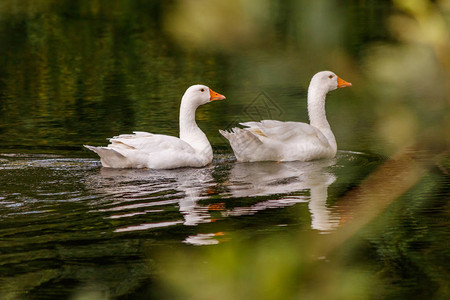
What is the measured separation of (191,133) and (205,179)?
150 cm

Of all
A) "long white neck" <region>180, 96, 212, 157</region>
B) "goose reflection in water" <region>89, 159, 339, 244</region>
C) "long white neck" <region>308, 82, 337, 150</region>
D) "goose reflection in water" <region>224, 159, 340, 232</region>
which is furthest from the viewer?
"long white neck" <region>308, 82, 337, 150</region>

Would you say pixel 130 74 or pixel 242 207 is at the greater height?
pixel 130 74

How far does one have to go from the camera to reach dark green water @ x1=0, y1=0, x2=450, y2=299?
2227 millimetres

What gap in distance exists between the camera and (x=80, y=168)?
1010 cm

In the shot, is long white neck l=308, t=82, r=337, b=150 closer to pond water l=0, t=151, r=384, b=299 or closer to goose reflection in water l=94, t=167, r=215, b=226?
pond water l=0, t=151, r=384, b=299

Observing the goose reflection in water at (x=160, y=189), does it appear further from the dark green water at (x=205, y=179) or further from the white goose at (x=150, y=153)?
the white goose at (x=150, y=153)

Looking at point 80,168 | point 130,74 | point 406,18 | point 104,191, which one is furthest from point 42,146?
point 406,18

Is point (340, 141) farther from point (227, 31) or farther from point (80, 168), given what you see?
point (227, 31)

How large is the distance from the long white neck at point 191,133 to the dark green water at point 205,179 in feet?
0.95

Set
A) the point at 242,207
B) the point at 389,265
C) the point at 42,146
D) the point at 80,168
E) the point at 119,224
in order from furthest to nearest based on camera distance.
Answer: the point at 42,146
the point at 80,168
the point at 242,207
the point at 119,224
the point at 389,265

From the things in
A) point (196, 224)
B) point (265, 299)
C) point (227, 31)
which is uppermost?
point (227, 31)

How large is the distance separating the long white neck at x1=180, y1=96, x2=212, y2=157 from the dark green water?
0.95 ft

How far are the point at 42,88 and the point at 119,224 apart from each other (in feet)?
39.5

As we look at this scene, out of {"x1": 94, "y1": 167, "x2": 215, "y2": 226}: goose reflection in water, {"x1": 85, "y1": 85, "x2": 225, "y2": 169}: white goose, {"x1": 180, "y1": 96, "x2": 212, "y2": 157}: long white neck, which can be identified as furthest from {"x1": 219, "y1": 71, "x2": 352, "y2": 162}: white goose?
{"x1": 94, "y1": 167, "x2": 215, "y2": 226}: goose reflection in water
